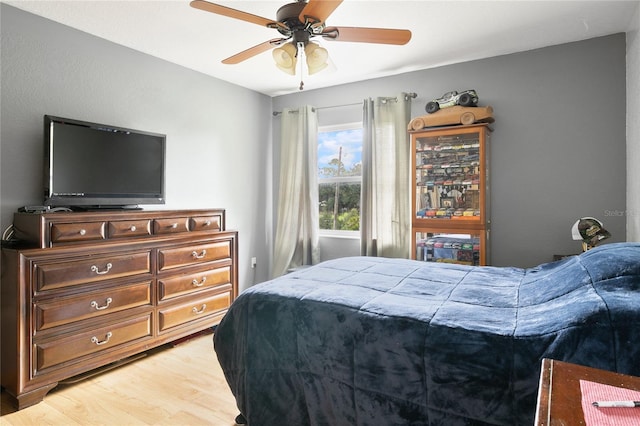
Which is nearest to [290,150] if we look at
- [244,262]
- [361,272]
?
[244,262]

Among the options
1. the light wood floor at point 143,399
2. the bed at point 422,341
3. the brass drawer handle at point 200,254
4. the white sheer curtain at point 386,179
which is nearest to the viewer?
the bed at point 422,341

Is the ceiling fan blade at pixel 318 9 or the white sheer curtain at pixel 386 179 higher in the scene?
the ceiling fan blade at pixel 318 9

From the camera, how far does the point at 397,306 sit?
163 centimetres

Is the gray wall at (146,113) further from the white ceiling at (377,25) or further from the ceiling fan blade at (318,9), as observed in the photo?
the ceiling fan blade at (318,9)

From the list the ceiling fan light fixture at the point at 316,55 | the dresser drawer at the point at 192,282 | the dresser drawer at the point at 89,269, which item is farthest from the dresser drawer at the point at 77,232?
the ceiling fan light fixture at the point at 316,55

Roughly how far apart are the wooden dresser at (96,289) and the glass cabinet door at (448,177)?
2.06 m

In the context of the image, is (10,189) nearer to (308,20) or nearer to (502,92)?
(308,20)

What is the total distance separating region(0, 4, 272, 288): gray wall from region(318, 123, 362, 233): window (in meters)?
0.78

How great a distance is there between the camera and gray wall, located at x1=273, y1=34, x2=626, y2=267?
306 cm

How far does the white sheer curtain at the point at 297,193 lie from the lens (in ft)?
14.8

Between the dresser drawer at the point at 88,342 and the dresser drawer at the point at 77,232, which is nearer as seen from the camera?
the dresser drawer at the point at 88,342

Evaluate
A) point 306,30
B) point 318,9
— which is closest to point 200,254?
point 306,30

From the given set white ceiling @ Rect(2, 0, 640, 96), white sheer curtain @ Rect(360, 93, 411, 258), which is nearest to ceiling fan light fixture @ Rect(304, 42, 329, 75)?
white ceiling @ Rect(2, 0, 640, 96)

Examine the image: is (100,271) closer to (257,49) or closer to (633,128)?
(257,49)
